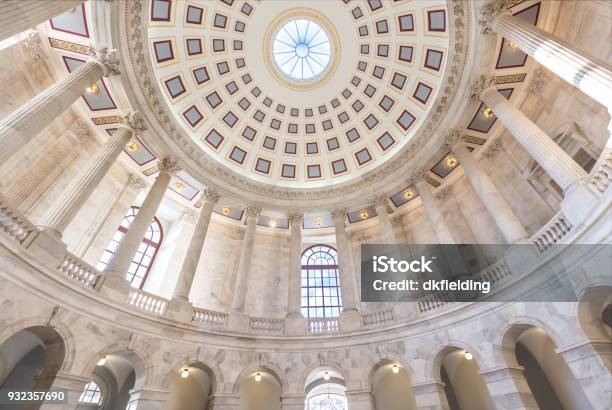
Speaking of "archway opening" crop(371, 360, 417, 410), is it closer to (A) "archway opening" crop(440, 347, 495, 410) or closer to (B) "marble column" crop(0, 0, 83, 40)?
(A) "archway opening" crop(440, 347, 495, 410)

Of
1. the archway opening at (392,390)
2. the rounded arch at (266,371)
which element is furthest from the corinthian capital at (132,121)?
the archway opening at (392,390)

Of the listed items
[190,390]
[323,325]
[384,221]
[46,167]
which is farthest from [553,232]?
[46,167]

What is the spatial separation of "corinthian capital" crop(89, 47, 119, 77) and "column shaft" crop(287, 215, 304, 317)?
43.6 feet

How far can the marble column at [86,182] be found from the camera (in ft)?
37.9

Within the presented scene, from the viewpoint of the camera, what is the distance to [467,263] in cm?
1847

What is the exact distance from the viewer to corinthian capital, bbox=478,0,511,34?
45.5 ft

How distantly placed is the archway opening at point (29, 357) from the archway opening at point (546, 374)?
17.4 m

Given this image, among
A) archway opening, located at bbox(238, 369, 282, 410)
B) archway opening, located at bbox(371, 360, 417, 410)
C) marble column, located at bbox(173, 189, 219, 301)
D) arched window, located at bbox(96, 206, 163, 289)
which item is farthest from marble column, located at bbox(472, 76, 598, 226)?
arched window, located at bbox(96, 206, 163, 289)

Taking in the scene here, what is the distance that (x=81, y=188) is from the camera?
12891 millimetres

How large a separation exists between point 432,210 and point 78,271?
56.4 ft

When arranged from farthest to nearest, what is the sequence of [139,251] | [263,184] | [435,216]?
[263,184], [139,251], [435,216]

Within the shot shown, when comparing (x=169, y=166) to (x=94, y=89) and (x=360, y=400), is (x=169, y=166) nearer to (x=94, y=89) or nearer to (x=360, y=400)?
(x=94, y=89)

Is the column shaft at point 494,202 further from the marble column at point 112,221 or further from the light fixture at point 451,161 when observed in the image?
the marble column at point 112,221

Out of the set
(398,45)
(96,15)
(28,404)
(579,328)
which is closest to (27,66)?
(96,15)
